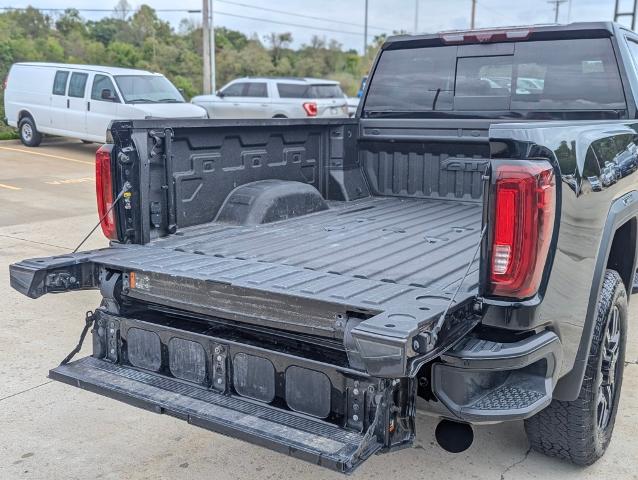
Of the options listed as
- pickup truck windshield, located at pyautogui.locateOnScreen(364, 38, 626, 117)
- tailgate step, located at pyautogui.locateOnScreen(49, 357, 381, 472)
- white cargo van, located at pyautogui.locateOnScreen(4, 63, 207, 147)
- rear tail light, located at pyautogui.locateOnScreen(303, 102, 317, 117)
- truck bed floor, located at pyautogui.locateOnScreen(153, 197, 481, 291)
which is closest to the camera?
tailgate step, located at pyautogui.locateOnScreen(49, 357, 381, 472)

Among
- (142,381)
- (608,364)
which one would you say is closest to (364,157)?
(608,364)

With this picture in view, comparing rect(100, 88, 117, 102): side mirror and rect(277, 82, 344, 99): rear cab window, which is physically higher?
rect(277, 82, 344, 99): rear cab window

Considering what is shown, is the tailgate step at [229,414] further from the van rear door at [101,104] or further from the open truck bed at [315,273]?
the van rear door at [101,104]

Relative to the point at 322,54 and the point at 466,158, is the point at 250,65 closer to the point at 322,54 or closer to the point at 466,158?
the point at 322,54

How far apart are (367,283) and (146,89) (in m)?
12.4

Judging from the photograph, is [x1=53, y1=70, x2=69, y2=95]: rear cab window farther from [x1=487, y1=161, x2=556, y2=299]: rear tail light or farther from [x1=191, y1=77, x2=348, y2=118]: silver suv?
[x1=487, y1=161, x2=556, y2=299]: rear tail light

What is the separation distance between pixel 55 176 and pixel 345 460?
11637 millimetres

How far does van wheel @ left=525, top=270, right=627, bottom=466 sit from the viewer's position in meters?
3.12

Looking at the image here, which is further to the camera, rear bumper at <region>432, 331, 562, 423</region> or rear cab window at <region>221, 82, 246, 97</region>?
rear cab window at <region>221, 82, 246, 97</region>

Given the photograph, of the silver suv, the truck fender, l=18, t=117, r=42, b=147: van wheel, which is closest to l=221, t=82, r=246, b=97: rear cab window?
the silver suv

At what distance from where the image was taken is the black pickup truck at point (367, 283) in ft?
8.23

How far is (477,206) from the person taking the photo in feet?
16.2

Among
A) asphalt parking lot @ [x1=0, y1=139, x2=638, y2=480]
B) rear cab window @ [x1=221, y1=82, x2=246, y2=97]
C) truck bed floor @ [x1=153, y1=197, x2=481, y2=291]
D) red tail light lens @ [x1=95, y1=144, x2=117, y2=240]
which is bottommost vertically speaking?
asphalt parking lot @ [x1=0, y1=139, x2=638, y2=480]

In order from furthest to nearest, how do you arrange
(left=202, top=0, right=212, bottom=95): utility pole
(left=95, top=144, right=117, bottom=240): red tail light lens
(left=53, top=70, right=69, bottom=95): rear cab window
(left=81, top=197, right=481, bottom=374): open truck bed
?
(left=202, top=0, right=212, bottom=95): utility pole
(left=53, top=70, right=69, bottom=95): rear cab window
(left=95, top=144, right=117, bottom=240): red tail light lens
(left=81, top=197, right=481, bottom=374): open truck bed
